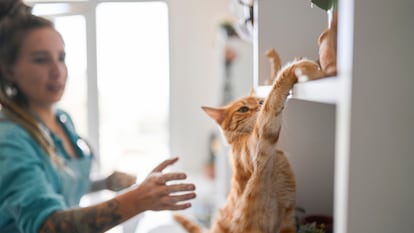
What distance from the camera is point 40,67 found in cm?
31

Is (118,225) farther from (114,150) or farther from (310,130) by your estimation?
(310,130)

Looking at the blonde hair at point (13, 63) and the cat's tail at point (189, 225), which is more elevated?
the blonde hair at point (13, 63)

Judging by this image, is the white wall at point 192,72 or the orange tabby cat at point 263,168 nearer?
the orange tabby cat at point 263,168

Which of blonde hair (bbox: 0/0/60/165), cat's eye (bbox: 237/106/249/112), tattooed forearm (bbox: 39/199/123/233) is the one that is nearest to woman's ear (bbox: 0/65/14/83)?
blonde hair (bbox: 0/0/60/165)

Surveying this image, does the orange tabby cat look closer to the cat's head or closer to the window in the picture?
the cat's head

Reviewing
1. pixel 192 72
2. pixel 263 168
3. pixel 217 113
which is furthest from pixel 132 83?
pixel 192 72

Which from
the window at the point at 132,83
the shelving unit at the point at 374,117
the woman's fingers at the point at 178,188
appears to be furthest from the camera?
the window at the point at 132,83

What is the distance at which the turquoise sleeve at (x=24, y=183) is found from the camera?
0.93 feet

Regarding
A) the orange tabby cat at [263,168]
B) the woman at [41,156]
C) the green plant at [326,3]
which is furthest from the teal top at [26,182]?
the green plant at [326,3]

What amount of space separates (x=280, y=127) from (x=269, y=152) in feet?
0.09

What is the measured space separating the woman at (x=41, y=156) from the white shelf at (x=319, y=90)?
0.14 meters

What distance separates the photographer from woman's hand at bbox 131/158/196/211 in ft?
1.04

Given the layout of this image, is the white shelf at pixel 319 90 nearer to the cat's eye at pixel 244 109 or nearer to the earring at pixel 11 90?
the cat's eye at pixel 244 109

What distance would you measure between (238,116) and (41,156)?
21cm
